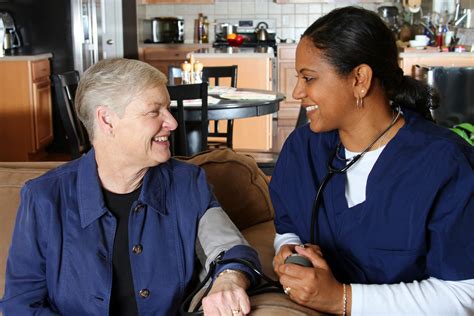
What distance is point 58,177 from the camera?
155 cm

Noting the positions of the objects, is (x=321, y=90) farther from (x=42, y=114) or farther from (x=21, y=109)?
(x=42, y=114)

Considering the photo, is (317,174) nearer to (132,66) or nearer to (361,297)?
(361,297)

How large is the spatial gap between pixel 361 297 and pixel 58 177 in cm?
71

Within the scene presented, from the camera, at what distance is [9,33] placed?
6344mm

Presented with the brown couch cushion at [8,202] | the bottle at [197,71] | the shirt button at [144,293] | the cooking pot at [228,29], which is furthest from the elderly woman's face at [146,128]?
the cooking pot at [228,29]

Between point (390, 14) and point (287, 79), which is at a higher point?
point (390, 14)

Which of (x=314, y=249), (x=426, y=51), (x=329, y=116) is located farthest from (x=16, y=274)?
(x=426, y=51)

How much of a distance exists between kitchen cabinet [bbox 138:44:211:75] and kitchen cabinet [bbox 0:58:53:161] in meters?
2.70

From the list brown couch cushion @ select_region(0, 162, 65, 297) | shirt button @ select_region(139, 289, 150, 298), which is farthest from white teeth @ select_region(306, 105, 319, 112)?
brown couch cushion @ select_region(0, 162, 65, 297)

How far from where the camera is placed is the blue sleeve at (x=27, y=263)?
1493 mm

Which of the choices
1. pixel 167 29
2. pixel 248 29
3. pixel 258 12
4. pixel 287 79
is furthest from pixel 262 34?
pixel 167 29

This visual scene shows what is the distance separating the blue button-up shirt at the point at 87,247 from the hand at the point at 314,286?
0.14m

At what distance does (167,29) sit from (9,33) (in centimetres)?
287

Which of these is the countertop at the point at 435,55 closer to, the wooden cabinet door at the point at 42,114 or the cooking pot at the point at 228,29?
the wooden cabinet door at the point at 42,114
